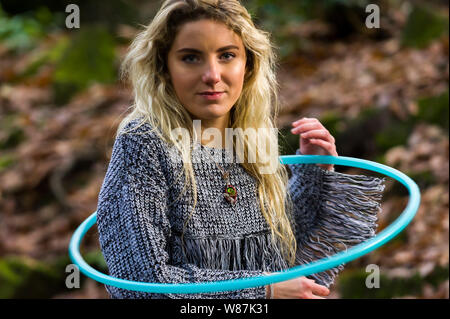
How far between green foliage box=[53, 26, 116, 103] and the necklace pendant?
6.30m

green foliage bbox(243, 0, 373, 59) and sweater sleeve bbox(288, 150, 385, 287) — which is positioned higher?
green foliage bbox(243, 0, 373, 59)

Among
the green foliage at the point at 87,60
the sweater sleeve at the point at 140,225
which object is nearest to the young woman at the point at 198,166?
the sweater sleeve at the point at 140,225

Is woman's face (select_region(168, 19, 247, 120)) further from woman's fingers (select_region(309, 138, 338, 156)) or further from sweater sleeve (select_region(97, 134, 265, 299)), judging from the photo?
woman's fingers (select_region(309, 138, 338, 156))

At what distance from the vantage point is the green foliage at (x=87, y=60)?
8297 millimetres

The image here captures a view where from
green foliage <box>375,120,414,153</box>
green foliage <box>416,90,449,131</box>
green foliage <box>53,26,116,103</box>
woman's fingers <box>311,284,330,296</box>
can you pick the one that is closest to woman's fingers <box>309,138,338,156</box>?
woman's fingers <box>311,284,330,296</box>

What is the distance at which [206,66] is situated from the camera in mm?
2182

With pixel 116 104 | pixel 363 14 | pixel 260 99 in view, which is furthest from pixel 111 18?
pixel 260 99

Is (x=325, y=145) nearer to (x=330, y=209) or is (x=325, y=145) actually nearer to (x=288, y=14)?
(x=330, y=209)

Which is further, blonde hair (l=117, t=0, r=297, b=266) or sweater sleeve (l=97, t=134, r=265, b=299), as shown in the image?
blonde hair (l=117, t=0, r=297, b=266)

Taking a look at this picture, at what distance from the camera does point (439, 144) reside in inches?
216

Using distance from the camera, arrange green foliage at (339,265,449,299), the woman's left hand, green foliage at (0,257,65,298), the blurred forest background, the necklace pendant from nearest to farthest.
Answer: the necklace pendant < the woman's left hand < green foliage at (339,265,449,299) < the blurred forest background < green foliage at (0,257,65,298)

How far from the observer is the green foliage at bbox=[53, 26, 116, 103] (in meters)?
8.30

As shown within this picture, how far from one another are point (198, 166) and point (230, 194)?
6.7 inches

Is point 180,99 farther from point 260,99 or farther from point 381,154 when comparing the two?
point 381,154
